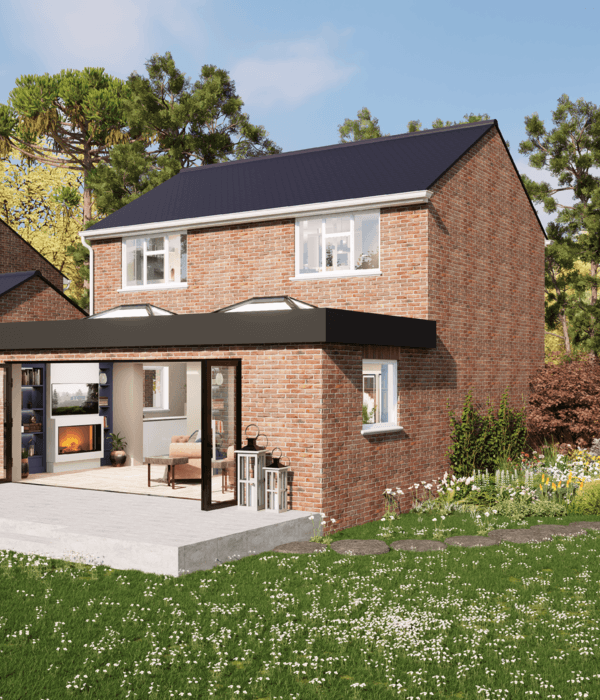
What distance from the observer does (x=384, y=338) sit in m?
12.8

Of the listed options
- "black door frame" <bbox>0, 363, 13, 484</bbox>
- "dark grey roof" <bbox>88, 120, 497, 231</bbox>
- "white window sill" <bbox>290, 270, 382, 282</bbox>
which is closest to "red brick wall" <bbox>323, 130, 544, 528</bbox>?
"dark grey roof" <bbox>88, 120, 497, 231</bbox>

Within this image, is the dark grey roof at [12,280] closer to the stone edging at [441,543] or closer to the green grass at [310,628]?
the green grass at [310,628]

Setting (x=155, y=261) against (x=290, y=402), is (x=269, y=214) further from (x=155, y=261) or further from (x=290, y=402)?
(x=290, y=402)

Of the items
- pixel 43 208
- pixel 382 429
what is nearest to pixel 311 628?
pixel 382 429

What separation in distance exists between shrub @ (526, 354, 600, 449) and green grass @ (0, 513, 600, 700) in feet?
28.7

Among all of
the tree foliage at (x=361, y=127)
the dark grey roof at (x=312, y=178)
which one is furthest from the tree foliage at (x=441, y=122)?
the dark grey roof at (x=312, y=178)

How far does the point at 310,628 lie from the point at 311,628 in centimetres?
1

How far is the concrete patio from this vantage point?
930cm

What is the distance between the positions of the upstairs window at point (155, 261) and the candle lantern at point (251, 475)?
24.3 feet

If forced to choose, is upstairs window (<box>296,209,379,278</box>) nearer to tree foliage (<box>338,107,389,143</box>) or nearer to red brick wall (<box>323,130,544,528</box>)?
red brick wall (<box>323,130,544,528</box>)

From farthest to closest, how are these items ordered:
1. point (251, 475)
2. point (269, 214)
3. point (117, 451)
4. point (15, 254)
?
point (15, 254) < point (117, 451) < point (269, 214) < point (251, 475)

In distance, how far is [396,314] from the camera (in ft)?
49.4

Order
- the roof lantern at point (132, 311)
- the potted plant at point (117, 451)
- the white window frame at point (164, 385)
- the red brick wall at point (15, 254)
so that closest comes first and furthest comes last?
the roof lantern at point (132, 311), the potted plant at point (117, 451), the white window frame at point (164, 385), the red brick wall at point (15, 254)

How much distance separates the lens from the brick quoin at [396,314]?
1183 centimetres
